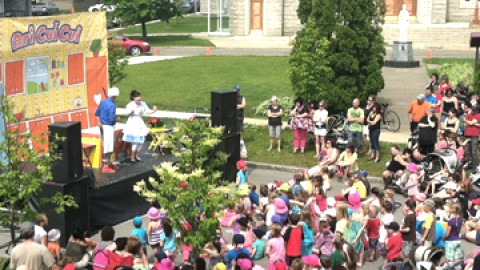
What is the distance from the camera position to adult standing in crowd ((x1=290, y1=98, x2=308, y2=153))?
22547 mm

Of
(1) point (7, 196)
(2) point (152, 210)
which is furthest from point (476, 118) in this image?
(1) point (7, 196)

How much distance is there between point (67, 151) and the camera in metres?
16.0

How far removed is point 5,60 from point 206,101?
1253cm

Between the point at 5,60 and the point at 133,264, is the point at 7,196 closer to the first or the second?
the point at 133,264

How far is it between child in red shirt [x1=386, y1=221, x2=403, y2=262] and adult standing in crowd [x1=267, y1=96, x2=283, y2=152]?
8.66 m

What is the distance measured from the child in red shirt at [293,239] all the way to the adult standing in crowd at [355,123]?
308 inches

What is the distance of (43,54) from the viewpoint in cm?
2000

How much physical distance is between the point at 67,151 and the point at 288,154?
859 centimetres

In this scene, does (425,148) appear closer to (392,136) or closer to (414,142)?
(414,142)

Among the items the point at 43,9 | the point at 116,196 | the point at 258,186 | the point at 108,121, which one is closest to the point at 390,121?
the point at 258,186

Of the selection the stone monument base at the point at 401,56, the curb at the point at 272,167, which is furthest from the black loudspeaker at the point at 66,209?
the stone monument base at the point at 401,56

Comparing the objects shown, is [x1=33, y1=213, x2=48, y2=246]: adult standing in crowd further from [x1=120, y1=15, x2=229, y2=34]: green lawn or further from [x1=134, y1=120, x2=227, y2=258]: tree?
[x1=120, y1=15, x2=229, y2=34]: green lawn

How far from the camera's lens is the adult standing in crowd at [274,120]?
23.0 m

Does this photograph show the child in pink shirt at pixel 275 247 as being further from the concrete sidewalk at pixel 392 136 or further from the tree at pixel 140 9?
the tree at pixel 140 9
